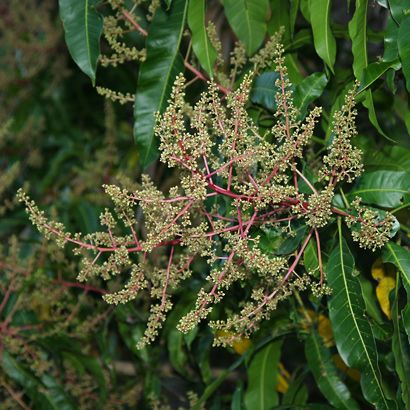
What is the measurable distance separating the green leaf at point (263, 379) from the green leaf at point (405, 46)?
2.53 ft

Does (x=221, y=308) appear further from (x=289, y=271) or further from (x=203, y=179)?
(x=203, y=179)

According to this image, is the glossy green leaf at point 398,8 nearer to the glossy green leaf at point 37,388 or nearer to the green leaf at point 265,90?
the green leaf at point 265,90

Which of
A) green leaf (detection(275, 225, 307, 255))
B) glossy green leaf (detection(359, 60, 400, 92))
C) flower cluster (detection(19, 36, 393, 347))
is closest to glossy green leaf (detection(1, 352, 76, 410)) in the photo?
flower cluster (detection(19, 36, 393, 347))

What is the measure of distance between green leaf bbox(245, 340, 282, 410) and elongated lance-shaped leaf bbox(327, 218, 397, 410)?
495 mm

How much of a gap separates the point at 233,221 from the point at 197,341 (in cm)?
68

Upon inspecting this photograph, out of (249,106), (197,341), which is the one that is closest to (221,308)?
(197,341)

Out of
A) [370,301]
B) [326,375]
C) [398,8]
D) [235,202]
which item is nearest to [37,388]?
[326,375]

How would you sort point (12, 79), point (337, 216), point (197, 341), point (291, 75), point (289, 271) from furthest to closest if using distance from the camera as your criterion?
1. point (12, 79)
2. point (197, 341)
3. point (291, 75)
4. point (337, 216)
5. point (289, 271)

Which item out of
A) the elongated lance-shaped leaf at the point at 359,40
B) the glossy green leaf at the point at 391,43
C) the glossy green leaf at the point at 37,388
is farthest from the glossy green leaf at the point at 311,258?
the glossy green leaf at the point at 37,388

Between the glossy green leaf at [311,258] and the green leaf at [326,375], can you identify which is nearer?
the glossy green leaf at [311,258]

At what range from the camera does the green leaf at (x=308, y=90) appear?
53.8 inches

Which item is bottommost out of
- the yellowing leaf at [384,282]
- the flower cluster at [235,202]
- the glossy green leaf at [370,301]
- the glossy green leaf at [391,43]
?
the glossy green leaf at [370,301]

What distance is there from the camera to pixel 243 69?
1.58 meters

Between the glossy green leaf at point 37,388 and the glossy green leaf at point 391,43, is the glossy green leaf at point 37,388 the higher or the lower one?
the lower one
